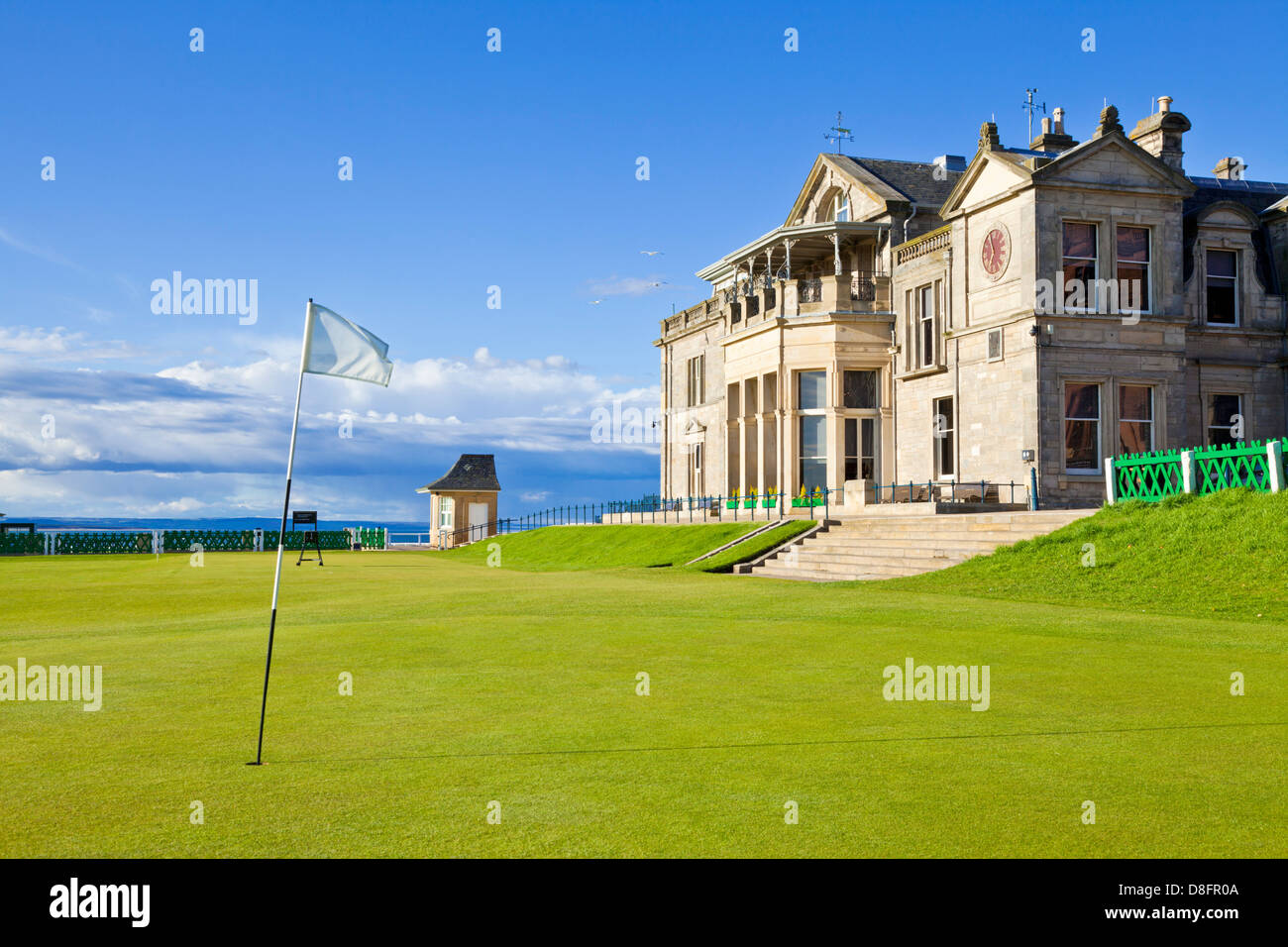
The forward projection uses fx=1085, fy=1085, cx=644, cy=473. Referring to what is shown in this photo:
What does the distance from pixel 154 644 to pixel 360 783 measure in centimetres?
973

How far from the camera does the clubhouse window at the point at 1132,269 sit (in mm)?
32188

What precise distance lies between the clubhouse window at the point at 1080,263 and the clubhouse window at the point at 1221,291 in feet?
16.7

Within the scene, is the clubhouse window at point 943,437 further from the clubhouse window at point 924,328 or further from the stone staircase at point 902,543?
the stone staircase at point 902,543

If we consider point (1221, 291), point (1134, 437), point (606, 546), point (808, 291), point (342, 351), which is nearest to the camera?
point (342, 351)

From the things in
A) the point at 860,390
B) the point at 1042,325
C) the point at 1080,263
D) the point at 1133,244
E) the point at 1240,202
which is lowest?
the point at 860,390

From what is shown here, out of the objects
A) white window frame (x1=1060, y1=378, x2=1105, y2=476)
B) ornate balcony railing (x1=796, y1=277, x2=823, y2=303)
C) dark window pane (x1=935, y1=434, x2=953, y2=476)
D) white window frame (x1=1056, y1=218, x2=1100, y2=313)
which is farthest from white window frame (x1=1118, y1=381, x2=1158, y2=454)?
ornate balcony railing (x1=796, y1=277, x2=823, y2=303)

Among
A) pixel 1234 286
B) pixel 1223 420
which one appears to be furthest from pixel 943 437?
pixel 1234 286

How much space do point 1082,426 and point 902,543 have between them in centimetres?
821

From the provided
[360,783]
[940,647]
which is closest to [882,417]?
[940,647]

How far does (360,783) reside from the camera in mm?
6949

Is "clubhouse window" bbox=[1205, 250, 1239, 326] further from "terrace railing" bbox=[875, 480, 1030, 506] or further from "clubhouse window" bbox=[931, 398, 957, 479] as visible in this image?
"terrace railing" bbox=[875, 480, 1030, 506]

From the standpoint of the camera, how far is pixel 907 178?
148 ft

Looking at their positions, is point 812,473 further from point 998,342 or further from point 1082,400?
point 1082,400
